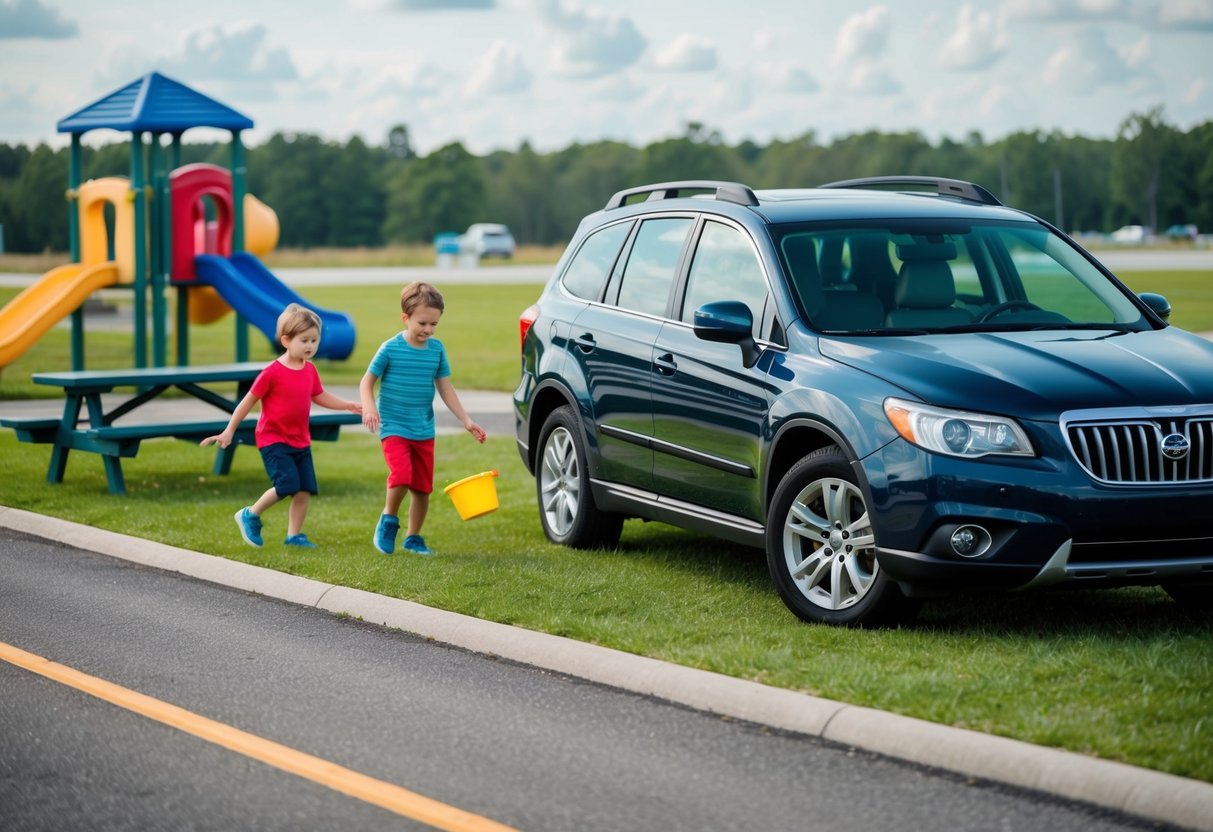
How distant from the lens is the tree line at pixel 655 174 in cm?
13262

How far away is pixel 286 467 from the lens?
9.48 m

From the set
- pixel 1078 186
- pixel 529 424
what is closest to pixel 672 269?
pixel 529 424

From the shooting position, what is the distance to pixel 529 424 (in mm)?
9867

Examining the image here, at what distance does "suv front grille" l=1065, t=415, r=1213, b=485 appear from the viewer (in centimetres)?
651

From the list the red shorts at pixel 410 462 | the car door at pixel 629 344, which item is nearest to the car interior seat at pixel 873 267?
the car door at pixel 629 344

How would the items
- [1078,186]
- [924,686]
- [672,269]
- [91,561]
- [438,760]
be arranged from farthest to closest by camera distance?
1. [1078,186]
2. [91,561]
3. [672,269]
4. [924,686]
5. [438,760]

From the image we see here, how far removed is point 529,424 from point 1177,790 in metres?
5.61

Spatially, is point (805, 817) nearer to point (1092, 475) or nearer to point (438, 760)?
point (438, 760)

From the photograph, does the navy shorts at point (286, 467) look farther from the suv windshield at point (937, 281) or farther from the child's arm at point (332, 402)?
the suv windshield at point (937, 281)

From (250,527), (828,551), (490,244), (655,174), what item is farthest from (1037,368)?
(655,174)

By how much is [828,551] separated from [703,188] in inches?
103

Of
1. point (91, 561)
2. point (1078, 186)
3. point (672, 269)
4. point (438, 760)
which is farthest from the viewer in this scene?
Result: point (1078, 186)

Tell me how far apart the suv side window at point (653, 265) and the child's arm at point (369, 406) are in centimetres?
142

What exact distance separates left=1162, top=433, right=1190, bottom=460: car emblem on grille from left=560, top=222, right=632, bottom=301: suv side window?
3.58 m
